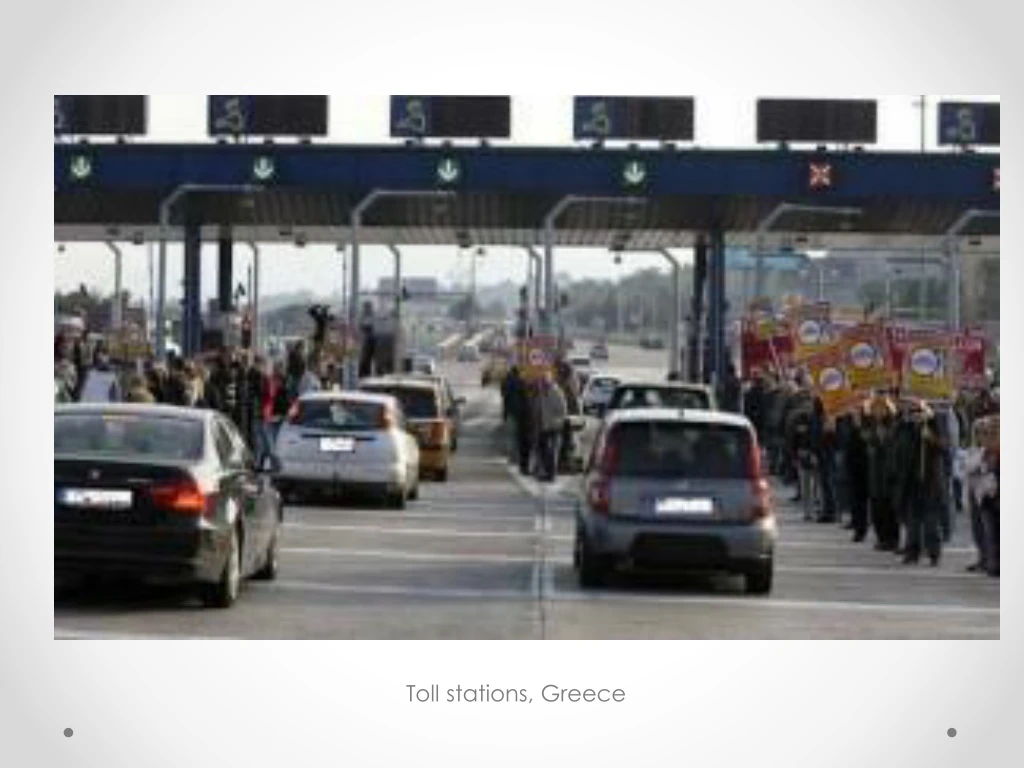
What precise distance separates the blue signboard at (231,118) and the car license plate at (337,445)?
34.4 feet

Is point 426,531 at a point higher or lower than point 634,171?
lower

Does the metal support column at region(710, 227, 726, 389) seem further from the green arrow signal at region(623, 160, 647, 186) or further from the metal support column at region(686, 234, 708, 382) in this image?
the green arrow signal at region(623, 160, 647, 186)

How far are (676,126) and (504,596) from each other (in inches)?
939

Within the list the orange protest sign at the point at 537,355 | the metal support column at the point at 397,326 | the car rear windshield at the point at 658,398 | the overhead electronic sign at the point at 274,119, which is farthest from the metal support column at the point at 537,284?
the car rear windshield at the point at 658,398

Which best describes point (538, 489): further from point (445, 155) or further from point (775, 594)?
point (775, 594)

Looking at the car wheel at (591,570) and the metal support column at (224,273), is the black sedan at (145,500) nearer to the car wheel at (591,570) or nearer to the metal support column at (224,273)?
the car wheel at (591,570)

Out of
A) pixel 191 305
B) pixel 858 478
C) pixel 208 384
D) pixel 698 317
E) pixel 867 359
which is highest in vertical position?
pixel 191 305

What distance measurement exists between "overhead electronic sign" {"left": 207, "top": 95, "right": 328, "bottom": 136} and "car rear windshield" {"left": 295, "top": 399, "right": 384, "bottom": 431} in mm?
11567

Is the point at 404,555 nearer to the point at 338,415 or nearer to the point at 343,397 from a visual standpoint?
the point at 338,415

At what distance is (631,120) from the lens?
4034 centimetres

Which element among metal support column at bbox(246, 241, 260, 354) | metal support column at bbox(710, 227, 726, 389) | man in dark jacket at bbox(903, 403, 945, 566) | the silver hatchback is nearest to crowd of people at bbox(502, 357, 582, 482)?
the silver hatchback

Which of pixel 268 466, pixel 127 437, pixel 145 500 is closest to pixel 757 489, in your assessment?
pixel 268 466

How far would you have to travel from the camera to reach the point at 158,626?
14547 millimetres

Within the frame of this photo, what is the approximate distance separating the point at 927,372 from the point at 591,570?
29.2 feet
